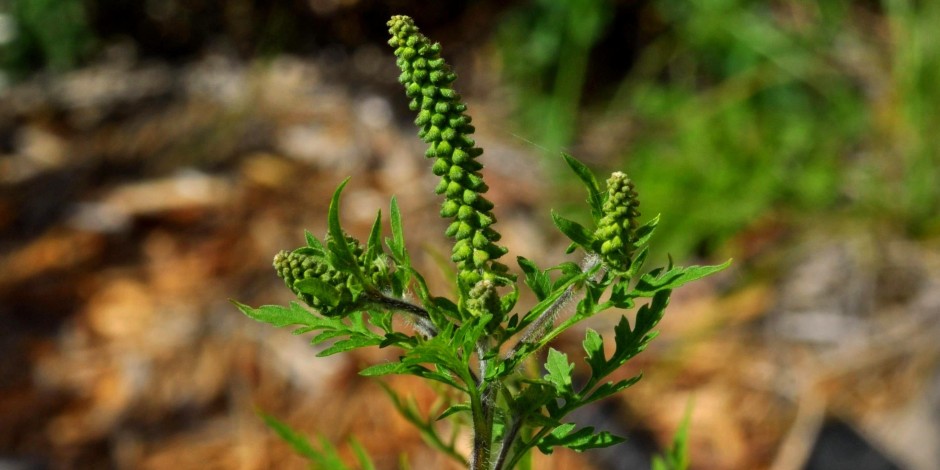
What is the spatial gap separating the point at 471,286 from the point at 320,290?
12 centimetres

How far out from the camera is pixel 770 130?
4.07 metres

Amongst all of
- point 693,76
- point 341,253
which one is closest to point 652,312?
point 341,253

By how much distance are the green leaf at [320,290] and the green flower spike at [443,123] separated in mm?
99

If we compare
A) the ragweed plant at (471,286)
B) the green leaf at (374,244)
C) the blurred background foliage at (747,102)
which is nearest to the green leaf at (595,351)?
the ragweed plant at (471,286)

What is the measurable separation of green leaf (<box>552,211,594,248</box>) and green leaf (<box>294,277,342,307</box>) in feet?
0.56

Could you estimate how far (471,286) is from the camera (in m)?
0.80

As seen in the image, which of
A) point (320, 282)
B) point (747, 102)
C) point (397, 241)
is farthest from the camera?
point (747, 102)

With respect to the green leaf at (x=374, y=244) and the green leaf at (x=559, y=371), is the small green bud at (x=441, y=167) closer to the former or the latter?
the green leaf at (x=374, y=244)

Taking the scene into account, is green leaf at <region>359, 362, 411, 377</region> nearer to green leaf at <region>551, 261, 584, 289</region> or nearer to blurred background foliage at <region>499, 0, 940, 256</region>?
green leaf at <region>551, 261, 584, 289</region>

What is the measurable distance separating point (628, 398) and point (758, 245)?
84 cm

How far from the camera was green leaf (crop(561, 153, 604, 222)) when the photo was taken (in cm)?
78

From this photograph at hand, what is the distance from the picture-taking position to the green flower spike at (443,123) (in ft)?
2.39

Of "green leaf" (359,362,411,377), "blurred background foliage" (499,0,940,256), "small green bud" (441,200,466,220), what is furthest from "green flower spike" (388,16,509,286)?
"blurred background foliage" (499,0,940,256)

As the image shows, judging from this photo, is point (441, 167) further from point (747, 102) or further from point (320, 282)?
point (747, 102)
